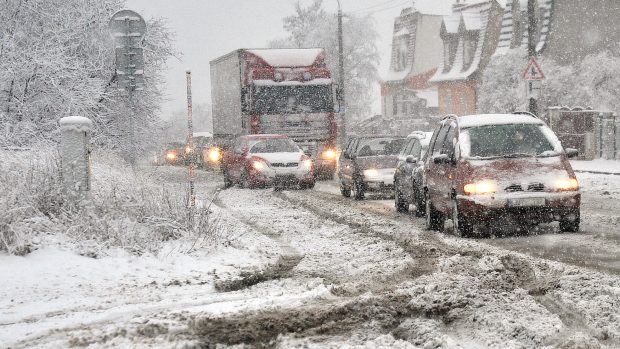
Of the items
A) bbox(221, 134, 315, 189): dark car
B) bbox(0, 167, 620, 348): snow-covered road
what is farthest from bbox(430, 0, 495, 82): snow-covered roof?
bbox(0, 167, 620, 348): snow-covered road

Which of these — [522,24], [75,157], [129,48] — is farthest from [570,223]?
[522,24]

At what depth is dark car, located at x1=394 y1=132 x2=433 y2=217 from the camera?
14.9 metres

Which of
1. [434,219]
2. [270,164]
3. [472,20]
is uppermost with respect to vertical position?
[472,20]

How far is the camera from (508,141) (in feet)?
40.5

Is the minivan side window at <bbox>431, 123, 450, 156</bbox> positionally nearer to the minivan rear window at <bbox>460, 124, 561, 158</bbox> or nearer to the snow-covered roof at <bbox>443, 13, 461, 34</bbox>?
the minivan rear window at <bbox>460, 124, 561, 158</bbox>

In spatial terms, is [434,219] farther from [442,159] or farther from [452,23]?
[452,23]

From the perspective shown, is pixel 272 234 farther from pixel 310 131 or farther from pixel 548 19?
pixel 548 19

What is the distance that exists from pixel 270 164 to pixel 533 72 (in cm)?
800

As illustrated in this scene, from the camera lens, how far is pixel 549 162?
11797mm

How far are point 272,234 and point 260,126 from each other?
15785 mm

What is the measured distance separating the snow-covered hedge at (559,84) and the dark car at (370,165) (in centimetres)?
1618

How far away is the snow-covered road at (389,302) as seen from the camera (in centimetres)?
593

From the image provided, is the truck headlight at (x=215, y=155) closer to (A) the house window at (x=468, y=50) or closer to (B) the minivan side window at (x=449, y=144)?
(A) the house window at (x=468, y=50)

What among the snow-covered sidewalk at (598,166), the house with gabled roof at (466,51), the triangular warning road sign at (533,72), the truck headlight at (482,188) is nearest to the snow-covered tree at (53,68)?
the truck headlight at (482,188)
